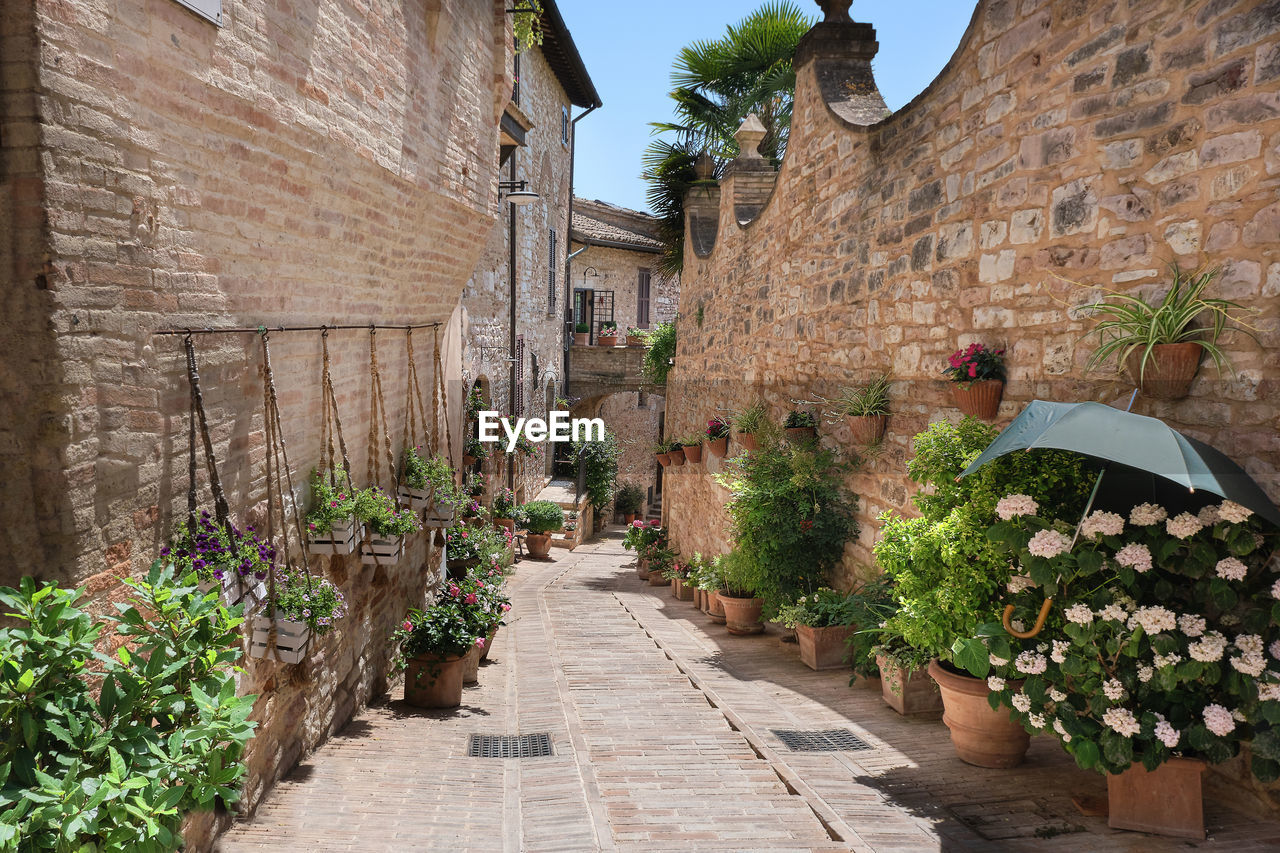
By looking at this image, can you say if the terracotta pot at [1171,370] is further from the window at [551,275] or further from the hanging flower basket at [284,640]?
the window at [551,275]

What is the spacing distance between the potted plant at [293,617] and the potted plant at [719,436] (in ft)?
22.0

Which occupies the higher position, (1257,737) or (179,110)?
(179,110)

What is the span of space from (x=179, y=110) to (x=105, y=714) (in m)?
2.39

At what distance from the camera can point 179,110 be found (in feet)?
11.4

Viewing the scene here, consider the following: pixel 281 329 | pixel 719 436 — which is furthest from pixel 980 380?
pixel 719 436

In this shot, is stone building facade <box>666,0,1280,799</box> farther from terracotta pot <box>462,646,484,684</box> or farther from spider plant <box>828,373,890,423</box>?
terracotta pot <box>462,646,484,684</box>

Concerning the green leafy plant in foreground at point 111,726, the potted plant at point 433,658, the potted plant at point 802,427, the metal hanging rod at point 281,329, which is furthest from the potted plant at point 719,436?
the green leafy plant in foreground at point 111,726

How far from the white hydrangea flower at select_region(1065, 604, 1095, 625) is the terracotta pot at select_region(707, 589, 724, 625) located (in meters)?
5.74

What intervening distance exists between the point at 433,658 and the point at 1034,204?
5051 mm

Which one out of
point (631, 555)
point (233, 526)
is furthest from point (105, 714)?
point (631, 555)

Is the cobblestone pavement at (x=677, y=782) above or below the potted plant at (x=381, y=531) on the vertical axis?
below

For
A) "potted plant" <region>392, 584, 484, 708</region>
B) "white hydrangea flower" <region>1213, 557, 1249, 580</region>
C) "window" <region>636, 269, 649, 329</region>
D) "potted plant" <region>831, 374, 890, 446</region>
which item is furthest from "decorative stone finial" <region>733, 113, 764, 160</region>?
"window" <region>636, 269, 649, 329</region>

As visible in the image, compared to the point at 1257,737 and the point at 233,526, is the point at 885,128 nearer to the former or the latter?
the point at 1257,737

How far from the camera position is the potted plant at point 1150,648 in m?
3.00
